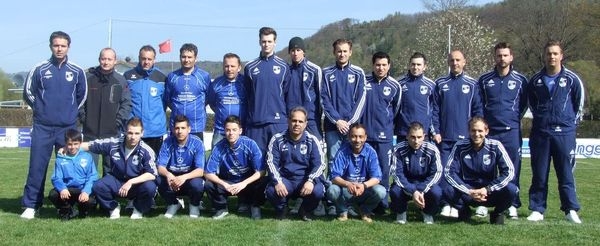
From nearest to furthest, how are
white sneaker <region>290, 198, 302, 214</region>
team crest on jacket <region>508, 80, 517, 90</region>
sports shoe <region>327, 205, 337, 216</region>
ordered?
team crest on jacket <region>508, 80, 517, 90</region> < sports shoe <region>327, 205, 337, 216</region> < white sneaker <region>290, 198, 302, 214</region>

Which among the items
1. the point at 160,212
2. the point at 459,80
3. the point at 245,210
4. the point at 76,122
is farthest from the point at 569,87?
the point at 76,122

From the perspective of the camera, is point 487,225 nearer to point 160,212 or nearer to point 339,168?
point 339,168

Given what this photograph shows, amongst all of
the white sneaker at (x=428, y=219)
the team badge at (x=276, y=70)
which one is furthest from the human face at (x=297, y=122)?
the white sneaker at (x=428, y=219)

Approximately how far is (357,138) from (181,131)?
1.96m

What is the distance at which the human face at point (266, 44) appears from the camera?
7180mm

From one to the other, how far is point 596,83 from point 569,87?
3975 centimetres

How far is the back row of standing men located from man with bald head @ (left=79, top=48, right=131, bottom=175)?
12mm

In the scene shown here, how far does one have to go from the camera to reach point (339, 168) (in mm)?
6672

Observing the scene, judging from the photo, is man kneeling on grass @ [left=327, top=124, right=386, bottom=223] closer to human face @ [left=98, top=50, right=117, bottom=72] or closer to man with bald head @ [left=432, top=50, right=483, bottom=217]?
man with bald head @ [left=432, top=50, right=483, bottom=217]

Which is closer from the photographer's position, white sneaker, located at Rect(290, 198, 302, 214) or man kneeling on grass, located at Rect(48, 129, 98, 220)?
man kneeling on grass, located at Rect(48, 129, 98, 220)

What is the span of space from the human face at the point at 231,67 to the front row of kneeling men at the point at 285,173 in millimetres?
705

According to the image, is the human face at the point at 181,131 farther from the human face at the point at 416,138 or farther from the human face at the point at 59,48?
the human face at the point at 416,138

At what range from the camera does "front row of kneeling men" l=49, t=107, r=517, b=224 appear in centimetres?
647

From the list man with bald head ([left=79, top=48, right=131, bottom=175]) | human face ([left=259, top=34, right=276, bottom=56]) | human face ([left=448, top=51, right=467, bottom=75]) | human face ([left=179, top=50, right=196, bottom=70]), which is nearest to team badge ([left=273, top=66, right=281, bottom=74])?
human face ([left=259, top=34, right=276, bottom=56])
